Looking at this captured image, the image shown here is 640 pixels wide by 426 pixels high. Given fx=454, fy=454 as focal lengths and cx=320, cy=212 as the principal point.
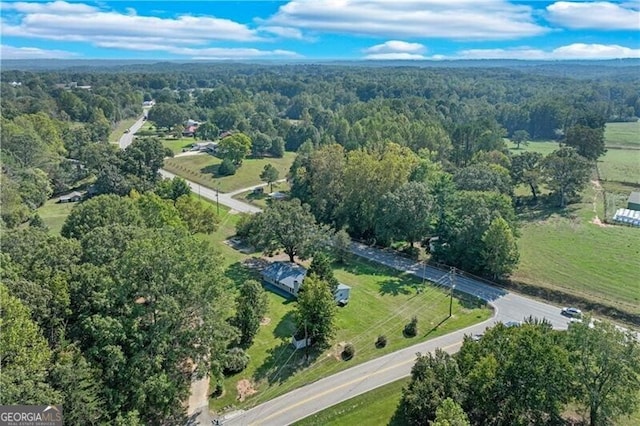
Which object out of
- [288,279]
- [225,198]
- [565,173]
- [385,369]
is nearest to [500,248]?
[385,369]

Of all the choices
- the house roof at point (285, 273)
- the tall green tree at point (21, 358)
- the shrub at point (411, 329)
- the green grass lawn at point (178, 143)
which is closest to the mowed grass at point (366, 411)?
the shrub at point (411, 329)

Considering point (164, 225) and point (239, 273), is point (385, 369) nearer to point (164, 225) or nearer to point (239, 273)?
point (239, 273)

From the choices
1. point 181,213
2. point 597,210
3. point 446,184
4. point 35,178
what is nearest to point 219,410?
point 181,213

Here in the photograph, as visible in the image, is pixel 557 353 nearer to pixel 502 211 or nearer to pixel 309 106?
pixel 502 211

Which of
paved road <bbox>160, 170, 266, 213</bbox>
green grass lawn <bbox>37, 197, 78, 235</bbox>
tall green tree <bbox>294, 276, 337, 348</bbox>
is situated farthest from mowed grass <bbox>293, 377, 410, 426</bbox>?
green grass lawn <bbox>37, 197, 78, 235</bbox>

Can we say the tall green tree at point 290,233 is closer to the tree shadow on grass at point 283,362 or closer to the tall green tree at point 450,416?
the tree shadow on grass at point 283,362

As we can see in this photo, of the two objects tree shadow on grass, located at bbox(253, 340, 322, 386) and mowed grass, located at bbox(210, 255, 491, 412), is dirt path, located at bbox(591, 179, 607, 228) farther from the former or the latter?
tree shadow on grass, located at bbox(253, 340, 322, 386)
